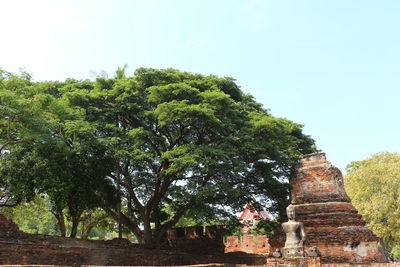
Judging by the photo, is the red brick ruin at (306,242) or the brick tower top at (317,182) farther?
the brick tower top at (317,182)

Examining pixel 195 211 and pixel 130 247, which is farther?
pixel 195 211

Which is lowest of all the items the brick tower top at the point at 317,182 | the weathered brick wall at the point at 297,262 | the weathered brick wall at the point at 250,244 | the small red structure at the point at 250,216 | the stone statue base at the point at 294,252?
the weathered brick wall at the point at 250,244

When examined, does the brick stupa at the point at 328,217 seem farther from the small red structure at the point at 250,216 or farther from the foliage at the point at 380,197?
the foliage at the point at 380,197

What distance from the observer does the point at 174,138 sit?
19.2 meters

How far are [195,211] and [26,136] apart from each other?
922cm

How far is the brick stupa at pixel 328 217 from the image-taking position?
13.8 metres

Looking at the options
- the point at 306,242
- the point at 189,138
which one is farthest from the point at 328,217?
the point at 189,138

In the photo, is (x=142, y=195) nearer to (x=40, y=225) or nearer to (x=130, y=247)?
(x=130, y=247)

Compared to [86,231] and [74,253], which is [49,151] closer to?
[74,253]

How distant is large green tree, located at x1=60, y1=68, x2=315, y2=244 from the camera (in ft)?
51.0

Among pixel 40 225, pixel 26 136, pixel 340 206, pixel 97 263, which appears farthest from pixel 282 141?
pixel 40 225

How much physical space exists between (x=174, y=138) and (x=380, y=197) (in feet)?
48.3

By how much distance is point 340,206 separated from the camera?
14836mm

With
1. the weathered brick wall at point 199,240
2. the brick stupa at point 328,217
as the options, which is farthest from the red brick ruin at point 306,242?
the weathered brick wall at point 199,240
